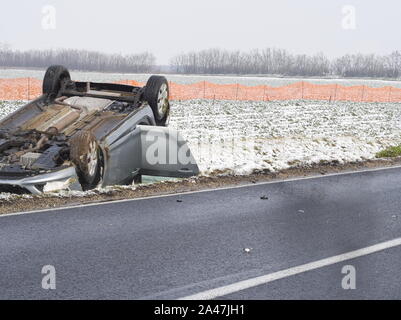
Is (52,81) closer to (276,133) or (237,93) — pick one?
(276,133)

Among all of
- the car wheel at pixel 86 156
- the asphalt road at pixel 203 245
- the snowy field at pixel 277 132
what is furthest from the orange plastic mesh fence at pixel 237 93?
the asphalt road at pixel 203 245

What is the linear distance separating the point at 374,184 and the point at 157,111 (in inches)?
179

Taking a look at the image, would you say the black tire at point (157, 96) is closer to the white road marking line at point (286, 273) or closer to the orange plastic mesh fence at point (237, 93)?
the white road marking line at point (286, 273)

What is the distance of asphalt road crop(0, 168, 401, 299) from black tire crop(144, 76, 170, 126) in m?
2.14

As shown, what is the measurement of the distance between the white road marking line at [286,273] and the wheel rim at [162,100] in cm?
545

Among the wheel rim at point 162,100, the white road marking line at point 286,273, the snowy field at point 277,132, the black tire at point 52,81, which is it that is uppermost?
the black tire at point 52,81

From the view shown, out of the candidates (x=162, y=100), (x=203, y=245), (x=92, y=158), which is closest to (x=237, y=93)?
(x=162, y=100)

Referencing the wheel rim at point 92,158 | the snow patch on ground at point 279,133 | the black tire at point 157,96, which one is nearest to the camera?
the wheel rim at point 92,158

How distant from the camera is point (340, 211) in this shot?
8500 millimetres

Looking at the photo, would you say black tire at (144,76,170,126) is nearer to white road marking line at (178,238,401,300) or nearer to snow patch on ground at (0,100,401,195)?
snow patch on ground at (0,100,401,195)

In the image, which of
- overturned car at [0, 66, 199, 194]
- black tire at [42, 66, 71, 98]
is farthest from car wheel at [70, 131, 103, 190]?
black tire at [42, 66, 71, 98]

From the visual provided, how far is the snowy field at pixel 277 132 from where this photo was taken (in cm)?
1381

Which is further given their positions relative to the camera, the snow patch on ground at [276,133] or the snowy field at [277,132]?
the snowy field at [277,132]

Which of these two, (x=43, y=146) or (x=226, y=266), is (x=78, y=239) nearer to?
(x=226, y=266)
